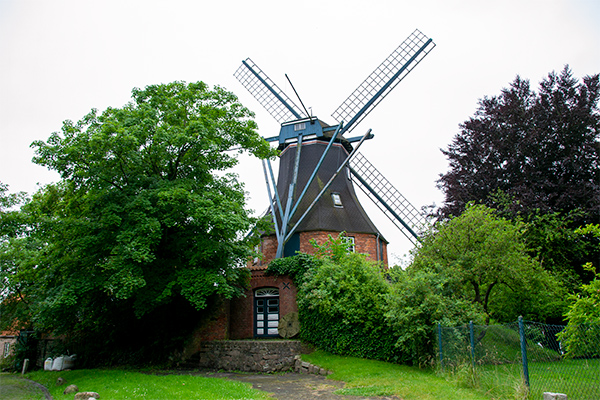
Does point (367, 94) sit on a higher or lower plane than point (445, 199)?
higher

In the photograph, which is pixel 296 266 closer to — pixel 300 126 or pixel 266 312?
pixel 266 312

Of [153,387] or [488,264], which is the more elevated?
[488,264]

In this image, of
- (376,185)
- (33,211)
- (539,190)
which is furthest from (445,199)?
(33,211)

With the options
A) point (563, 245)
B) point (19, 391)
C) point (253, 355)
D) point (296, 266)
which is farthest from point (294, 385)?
point (563, 245)

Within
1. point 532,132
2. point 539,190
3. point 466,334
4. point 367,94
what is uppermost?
point 367,94

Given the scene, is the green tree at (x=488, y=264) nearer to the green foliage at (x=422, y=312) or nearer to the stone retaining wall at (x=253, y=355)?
the green foliage at (x=422, y=312)

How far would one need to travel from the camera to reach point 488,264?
13641 millimetres

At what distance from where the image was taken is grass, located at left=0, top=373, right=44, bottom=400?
11836 mm

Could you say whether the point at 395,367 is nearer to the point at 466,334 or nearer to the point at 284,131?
the point at 466,334

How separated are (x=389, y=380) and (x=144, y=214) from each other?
8.54 m

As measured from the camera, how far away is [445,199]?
68.0 feet

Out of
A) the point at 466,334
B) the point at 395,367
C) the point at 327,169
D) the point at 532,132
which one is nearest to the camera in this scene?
the point at 466,334

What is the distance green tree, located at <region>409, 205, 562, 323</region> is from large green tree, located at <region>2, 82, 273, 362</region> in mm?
6801

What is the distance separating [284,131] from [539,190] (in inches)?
520
